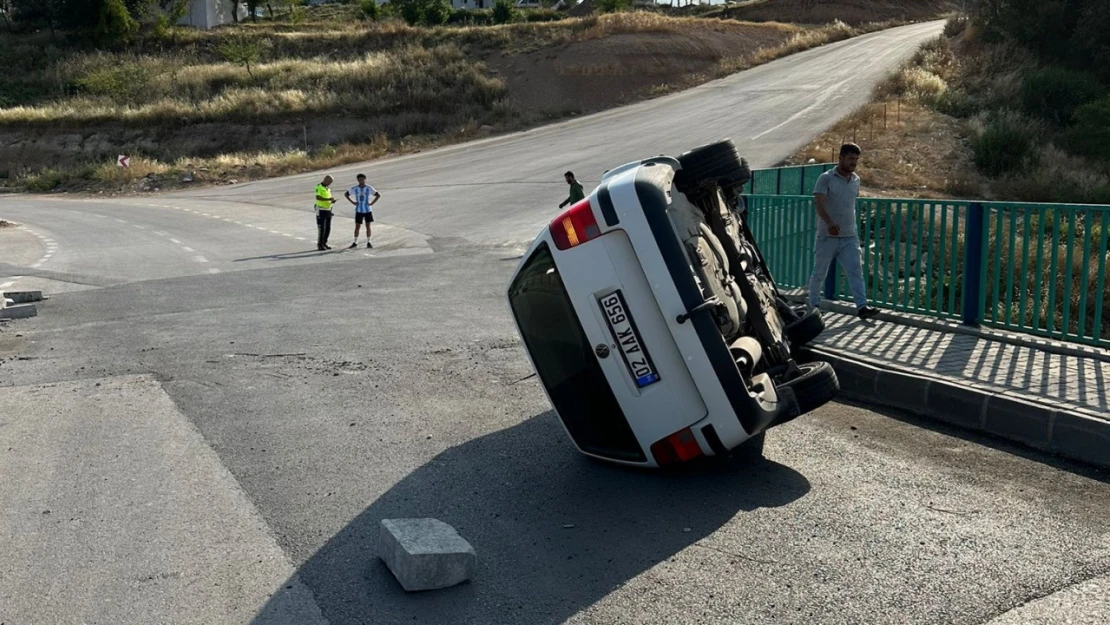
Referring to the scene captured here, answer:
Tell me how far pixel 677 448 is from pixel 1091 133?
34.7m

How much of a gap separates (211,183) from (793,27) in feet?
151

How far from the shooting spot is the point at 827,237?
10.2 m

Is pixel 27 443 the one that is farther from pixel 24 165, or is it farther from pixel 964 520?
pixel 24 165

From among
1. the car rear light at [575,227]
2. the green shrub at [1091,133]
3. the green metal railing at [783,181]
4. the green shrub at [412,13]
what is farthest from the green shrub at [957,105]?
the green shrub at [412,13]

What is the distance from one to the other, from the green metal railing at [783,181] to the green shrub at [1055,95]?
83.5 ft

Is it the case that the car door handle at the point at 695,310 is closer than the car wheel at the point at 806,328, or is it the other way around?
the car door handle at the point at 695,310

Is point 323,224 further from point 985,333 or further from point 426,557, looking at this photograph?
point 426,557

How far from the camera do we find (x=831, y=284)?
Result: 446 inches

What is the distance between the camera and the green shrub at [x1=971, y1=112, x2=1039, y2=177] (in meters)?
30.1

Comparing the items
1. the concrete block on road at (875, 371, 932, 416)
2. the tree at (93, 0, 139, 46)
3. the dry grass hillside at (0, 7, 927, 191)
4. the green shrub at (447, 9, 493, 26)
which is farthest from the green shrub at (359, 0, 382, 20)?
the concrete block on road at (875, 371, 932, 416)

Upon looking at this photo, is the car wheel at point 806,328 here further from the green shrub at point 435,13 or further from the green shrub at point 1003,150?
the green shrub at point 435,13

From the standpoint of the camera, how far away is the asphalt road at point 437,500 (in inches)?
180

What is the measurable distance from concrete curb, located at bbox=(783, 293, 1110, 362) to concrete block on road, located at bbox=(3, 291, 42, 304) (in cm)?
1091

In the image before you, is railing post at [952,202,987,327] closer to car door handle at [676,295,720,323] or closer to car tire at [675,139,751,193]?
car tire at [675,139,751,193]
